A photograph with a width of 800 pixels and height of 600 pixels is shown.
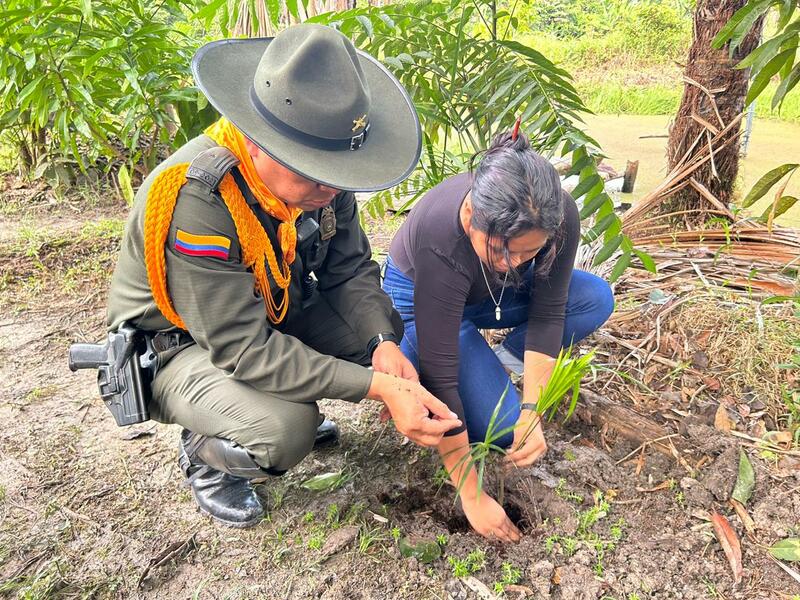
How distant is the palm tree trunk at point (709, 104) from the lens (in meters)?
2.79

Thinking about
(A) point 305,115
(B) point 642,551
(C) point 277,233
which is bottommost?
(B) point 642,551

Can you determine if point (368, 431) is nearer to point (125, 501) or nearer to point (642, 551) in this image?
point (125, 501)

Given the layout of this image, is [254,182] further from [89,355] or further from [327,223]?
[89,355]

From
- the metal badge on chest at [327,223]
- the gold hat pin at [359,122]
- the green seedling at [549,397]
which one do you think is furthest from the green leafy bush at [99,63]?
the green seedling at [549,397]

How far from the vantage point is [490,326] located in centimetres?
225

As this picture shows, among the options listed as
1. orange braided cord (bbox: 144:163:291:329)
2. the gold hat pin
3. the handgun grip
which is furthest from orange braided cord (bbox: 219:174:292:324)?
the handgun grip

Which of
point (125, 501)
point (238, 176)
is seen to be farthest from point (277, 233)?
point (125, 501)

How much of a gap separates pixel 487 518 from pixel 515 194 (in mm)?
912

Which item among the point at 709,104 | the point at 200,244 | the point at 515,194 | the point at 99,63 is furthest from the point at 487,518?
the point at 99,63

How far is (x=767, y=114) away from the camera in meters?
5.83

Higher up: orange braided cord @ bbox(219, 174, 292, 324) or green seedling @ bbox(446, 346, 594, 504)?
orange braided cord @ bbox(219, 174, 292, 324)

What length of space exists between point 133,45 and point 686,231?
250cm

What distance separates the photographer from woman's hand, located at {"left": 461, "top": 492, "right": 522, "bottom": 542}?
180 centimetres

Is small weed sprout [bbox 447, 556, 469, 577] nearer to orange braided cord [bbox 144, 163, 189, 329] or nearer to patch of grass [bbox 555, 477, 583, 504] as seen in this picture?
patch of grass [bbox 555, 477, 583, 504]
